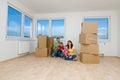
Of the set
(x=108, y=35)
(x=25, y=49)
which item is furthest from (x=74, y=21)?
(x=25, y=49)

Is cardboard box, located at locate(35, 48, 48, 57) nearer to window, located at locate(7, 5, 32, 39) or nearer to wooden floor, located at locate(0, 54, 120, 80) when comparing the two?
window, located at locate(7, 5, 32, 39)

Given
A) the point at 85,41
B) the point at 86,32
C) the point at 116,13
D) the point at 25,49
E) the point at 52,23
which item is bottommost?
the point at 25,49

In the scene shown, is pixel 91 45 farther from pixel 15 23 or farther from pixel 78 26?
pixel 15 23

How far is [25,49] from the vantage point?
15.0 ft

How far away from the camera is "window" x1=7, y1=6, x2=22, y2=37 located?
361 cm

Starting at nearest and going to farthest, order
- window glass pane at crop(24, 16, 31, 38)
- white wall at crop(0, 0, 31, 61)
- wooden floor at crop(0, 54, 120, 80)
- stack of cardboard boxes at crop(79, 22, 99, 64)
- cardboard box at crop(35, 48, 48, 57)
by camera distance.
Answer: wooden floor at crop(0, 54, 120, 80), white wall at crop(0, 0, 31, 61), stack of cardboard boxes at crop(79, 22, 99, 64), cardboard box at crop(35, 48, 48, 57), window glass pane at crop(24, 16, 31, 38)

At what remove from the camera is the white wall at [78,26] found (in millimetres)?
4953

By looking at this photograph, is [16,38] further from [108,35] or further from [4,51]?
[108,35]

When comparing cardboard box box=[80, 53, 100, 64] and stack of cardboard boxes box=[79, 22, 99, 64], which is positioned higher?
stack of cardboard boxes box=[79, 22, 99, 64]

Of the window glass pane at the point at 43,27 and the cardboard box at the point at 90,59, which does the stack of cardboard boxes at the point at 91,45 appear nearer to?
the cardboard box at the point at 90,59

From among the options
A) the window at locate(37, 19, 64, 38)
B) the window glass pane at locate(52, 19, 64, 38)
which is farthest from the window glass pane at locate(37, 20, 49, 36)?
the window glass pane at locate(52, 19, 64, 38)

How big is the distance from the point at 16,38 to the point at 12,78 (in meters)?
2.40

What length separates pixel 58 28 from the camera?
5.52 meters

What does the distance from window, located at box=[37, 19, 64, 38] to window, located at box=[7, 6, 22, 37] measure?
1.52 metres
